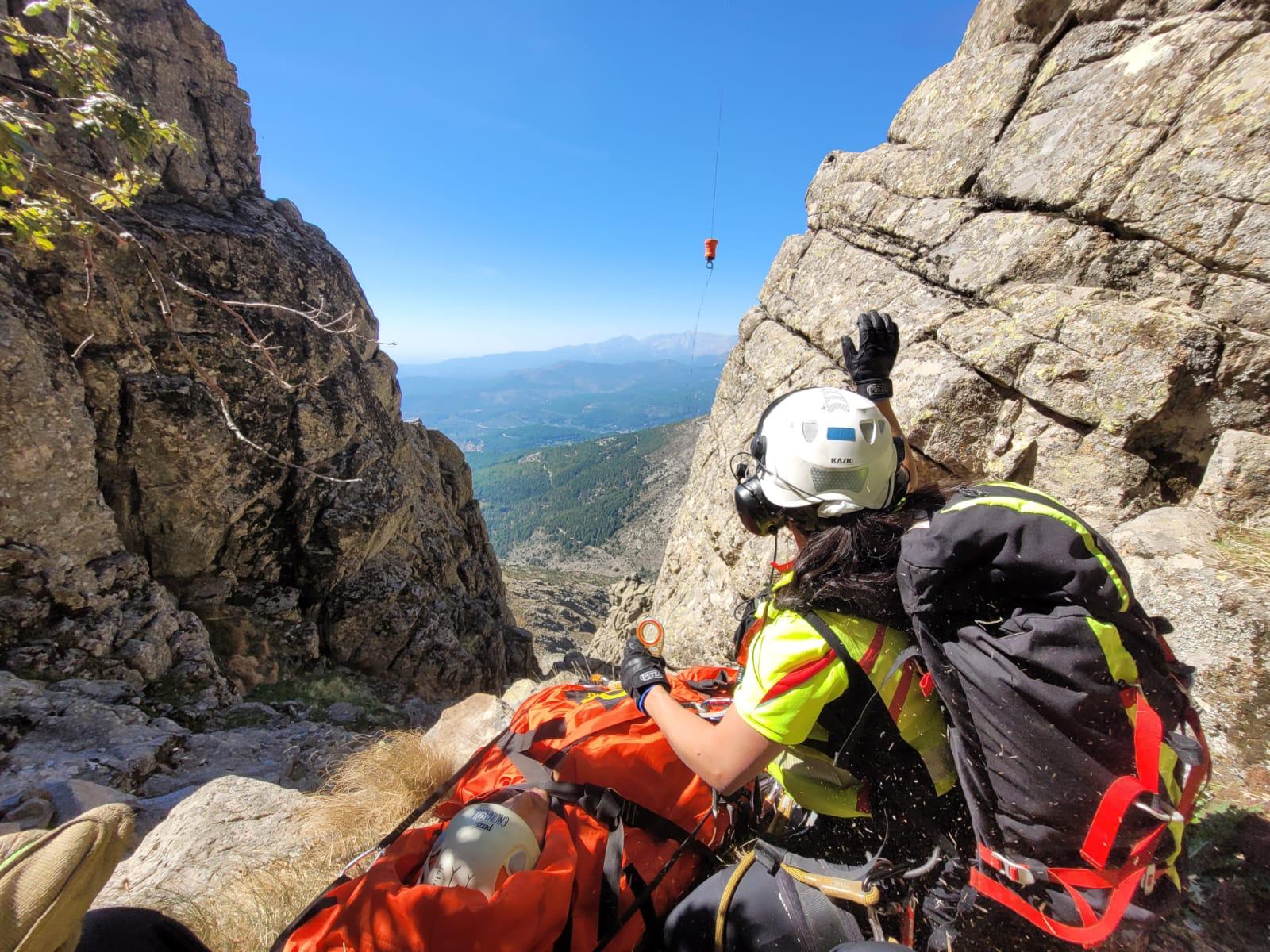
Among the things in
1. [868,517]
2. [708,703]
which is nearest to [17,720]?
[708,703]

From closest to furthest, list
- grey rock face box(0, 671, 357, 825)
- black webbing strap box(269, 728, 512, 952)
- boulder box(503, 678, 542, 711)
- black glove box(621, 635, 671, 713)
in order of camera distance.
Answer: black webbing strap box(269, 728, 512, 952) < black glove box(621, 635, 671, 713) < grey rock face box(0, 671, 357, 825) < boulder box(503, 678, 542, 711)

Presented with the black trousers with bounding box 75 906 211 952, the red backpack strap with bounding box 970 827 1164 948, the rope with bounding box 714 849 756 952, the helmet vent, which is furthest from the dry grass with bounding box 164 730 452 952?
the helmet vent

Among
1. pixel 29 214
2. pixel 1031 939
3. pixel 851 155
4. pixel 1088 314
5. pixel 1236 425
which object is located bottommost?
pixel 1031 939

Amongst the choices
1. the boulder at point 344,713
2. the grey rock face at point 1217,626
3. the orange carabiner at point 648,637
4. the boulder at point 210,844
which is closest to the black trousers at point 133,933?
the boulder at point 210,844

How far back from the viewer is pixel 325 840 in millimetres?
4434

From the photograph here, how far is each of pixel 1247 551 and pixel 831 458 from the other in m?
4.27

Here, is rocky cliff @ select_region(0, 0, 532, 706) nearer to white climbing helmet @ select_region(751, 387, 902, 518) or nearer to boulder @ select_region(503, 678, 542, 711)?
boulder @ select_region(503, 678, 542, 711)

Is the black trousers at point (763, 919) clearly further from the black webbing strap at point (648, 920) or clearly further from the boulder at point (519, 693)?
the boulder at point (519, 693)

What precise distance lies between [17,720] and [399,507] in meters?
11.2

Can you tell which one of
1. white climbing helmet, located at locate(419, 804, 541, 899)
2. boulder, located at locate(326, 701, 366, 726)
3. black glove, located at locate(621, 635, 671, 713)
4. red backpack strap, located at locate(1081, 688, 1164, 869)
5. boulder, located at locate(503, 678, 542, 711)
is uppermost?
red backpack strap, located at locate(1081, 688, 1164, 869)

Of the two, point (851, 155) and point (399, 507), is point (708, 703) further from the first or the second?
point (399, 507)

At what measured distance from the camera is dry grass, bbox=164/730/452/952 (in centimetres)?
344

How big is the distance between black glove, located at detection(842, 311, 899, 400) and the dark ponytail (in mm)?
2277

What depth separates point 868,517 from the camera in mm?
2684
